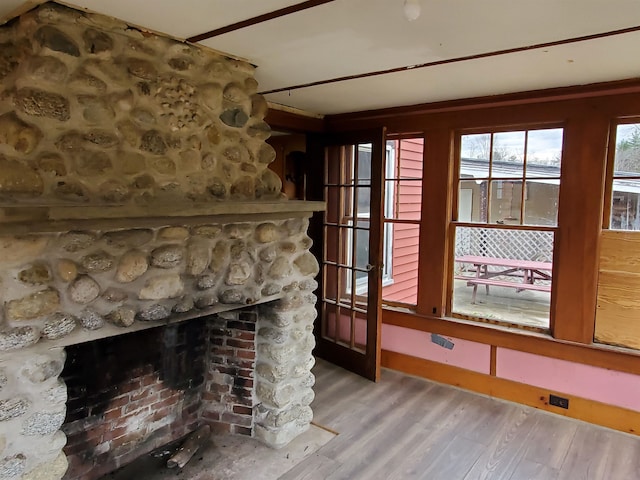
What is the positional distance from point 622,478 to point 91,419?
318 centimetres

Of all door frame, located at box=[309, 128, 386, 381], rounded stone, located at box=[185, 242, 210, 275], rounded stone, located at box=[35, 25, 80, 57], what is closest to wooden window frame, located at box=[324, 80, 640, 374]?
door frame, located at box=[309, 128, 386, 381]

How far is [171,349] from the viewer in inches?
117

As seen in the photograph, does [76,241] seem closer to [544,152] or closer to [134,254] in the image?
[134,254]

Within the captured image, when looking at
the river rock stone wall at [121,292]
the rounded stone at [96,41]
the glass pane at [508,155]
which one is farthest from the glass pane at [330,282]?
the rounded stone at [96,41]

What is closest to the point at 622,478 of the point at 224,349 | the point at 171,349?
the point at 224,349

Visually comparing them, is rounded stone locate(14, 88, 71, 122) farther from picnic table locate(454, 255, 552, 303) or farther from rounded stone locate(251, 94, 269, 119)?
picnic table locate(454, 255, 552, 303)

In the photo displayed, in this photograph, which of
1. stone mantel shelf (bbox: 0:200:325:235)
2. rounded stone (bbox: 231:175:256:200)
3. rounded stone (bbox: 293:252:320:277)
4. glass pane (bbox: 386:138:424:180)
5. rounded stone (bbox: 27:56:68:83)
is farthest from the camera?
glass pane (bbox: 386:138:424:180)

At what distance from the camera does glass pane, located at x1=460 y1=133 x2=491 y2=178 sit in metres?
3.83

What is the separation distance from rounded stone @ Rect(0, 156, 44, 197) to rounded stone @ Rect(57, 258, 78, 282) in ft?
0.97

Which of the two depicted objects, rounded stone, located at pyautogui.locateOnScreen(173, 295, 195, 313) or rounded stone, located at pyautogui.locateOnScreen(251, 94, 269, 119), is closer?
rounded stone, located at pyautogui.locateOnScreen(173, 295, 195, 313)

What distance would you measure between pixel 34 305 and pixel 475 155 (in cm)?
341

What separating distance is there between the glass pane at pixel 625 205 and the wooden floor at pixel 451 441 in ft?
4.91

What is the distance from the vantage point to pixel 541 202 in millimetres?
3600

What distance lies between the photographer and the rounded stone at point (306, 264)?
2961mm
